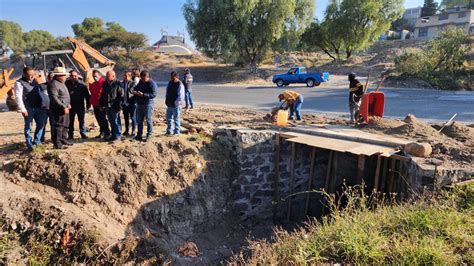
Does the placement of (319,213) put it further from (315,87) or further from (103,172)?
(315,87)

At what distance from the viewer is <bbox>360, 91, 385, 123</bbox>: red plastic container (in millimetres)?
9133

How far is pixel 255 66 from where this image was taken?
2919cm

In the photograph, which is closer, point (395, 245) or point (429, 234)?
point (395, 245)

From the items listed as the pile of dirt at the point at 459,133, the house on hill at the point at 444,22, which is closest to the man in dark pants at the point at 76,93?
the pile of dirt at the point at 459,133

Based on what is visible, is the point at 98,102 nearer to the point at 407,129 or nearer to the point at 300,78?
the point at 407,129

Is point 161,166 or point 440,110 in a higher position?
point 440,110

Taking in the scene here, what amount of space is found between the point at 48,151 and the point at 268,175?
511cm

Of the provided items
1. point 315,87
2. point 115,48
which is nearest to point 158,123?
point 315,87

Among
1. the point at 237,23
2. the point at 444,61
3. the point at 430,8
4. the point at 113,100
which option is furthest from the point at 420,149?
the point at 430,8

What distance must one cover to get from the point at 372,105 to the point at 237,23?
64.2 feet

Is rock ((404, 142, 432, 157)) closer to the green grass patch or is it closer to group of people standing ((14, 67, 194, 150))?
the green grass patch

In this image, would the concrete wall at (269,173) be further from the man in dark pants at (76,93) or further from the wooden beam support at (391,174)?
the man in dark pants at (76,93)

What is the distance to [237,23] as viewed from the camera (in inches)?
1061

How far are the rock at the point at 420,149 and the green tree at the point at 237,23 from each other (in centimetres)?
2156
